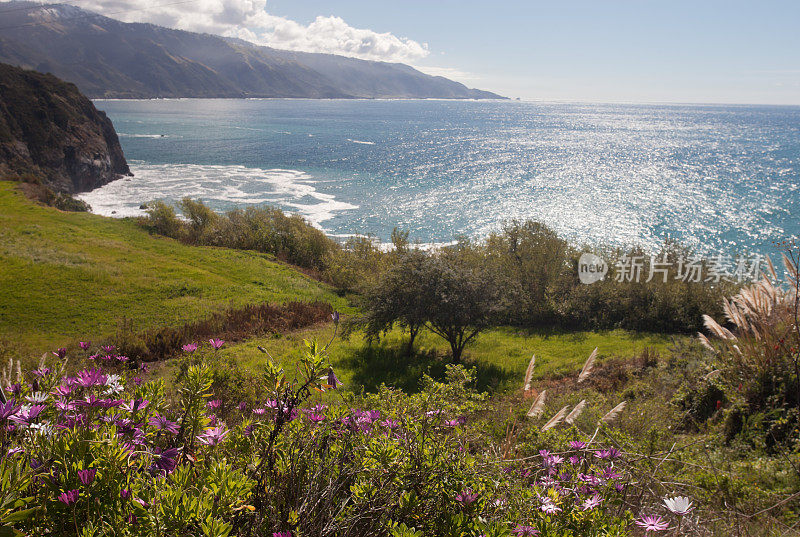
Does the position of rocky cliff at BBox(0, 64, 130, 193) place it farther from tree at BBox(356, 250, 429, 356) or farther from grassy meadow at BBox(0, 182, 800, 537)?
tree at BBox(356, 250, 429, 356)

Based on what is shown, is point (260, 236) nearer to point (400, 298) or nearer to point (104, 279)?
point (104, 279)

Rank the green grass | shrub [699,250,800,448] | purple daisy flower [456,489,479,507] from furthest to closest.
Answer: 1. the green grass
2. shrub [699,250,800,448]
3. purple daisy flower [456,489,479,507]

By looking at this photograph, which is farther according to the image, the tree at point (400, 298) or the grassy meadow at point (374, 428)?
the tree at point (400, 298)

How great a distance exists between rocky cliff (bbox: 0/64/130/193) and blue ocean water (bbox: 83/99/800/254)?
12.8ft

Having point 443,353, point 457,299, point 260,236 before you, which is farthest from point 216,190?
point 457,299

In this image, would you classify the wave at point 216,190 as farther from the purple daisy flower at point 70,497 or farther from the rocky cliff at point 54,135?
the purple daisy flower at point 70,497

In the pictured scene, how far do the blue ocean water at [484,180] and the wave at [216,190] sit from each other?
265 millimetres

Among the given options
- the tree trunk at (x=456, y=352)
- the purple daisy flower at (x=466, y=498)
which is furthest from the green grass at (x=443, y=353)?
the purple daisy flower at (x=466, y=498)

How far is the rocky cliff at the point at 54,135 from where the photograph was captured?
59.6 m

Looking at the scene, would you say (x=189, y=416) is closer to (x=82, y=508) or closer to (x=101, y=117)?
(x=82, y=508)

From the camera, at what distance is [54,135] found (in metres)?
65.6

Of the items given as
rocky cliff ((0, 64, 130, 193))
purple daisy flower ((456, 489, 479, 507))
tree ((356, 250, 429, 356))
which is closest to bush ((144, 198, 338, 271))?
tree ((356, 250, 429, 356))

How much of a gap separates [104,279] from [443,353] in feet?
56.4

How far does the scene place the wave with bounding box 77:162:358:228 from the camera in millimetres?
59938
